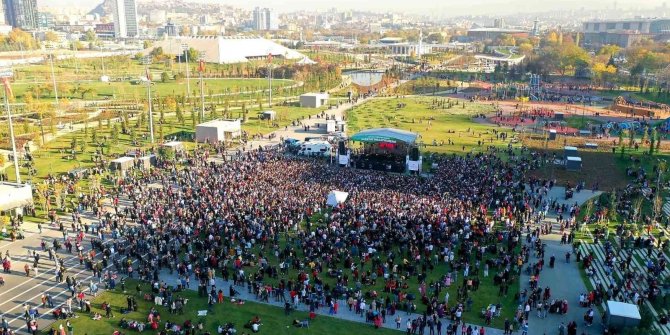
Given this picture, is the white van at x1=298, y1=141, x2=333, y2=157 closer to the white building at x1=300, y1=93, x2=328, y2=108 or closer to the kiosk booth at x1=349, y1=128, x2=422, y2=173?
the kiosk booth at x1=349, y1=128, x2=422, y2=173

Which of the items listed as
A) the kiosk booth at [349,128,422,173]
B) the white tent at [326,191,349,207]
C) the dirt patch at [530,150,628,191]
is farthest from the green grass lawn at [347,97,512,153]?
the white tent at [326,191,349,207]

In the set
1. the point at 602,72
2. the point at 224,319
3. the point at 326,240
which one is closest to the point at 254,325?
the point at 224,319

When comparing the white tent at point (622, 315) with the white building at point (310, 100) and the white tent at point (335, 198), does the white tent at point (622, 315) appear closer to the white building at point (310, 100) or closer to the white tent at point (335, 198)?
the white tent at point (335, 198)

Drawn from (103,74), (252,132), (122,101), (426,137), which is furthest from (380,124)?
(103,74)

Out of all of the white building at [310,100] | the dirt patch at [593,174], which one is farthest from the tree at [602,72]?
the dirt patch at [593,174]

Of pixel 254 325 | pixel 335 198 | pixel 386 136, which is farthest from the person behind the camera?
pixel 386 136

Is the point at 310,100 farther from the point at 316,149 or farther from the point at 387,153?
the point at 387,153
